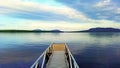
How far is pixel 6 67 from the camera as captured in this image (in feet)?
81.4

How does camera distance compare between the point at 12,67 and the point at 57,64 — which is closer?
the point at 57,64

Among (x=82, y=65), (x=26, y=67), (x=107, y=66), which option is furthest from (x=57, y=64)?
(x=107, y=66)

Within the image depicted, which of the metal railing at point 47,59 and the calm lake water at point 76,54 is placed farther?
the calm lake water at point 76,54

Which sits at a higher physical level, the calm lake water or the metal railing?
the metal railing

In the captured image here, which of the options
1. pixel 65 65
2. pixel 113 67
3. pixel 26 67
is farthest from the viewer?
pixel 113 67

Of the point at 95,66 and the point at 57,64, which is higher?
the point at 57,64

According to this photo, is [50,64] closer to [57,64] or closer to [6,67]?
[57,64]

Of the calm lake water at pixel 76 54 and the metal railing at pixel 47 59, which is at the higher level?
the metal railing at pixel 47 59

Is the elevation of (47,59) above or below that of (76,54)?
above

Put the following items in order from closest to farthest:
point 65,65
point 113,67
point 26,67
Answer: point 65,65 < point 26,67 < point 113,67

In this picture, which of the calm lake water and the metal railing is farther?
the calm lake water

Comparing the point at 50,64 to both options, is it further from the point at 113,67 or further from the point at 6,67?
the point at 113,67

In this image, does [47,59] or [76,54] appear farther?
[76,54]

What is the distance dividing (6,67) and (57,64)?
11.0 metres
